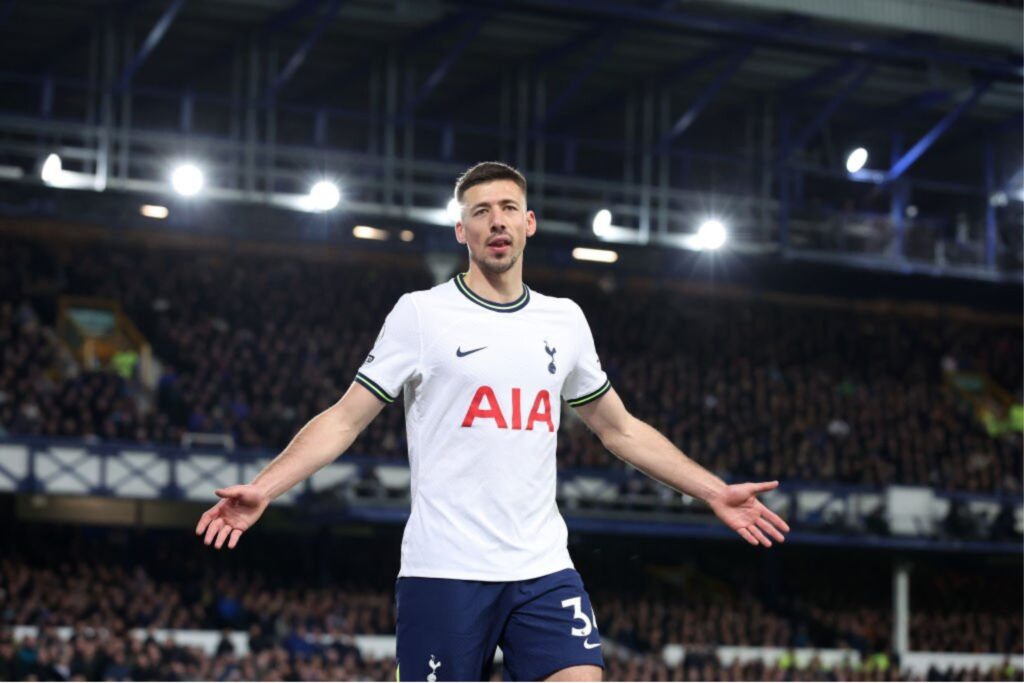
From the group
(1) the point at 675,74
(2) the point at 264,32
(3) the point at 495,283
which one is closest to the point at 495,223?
(3) the point at 495,283

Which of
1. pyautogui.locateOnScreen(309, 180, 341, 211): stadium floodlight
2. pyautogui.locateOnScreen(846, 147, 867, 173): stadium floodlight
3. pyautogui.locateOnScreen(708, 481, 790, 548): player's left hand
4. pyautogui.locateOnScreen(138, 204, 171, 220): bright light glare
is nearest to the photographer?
pyautogui.locateOnScreen(708, 481, 790, 548): player's left hand

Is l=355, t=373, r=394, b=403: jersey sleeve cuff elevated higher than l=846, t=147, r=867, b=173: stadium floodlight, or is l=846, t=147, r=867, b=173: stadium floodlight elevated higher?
l=846, t=147, r=867, b=173: stadium floodlight

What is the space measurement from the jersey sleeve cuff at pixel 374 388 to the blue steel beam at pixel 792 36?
2516cm

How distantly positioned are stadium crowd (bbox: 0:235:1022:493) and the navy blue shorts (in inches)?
901

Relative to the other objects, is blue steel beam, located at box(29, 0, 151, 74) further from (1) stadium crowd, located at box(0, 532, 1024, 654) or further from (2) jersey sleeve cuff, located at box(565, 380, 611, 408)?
(2) jersey sleeve cuff, located at box(565, 380, 611, 408)

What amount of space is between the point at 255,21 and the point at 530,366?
2736 cm

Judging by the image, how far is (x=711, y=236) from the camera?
33156 mm

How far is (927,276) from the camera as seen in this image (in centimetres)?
3672

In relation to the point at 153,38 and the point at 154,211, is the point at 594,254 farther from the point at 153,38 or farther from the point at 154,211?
the point at 153,38

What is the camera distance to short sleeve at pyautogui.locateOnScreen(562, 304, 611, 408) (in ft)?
20.0

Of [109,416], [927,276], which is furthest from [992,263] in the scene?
[109,416]

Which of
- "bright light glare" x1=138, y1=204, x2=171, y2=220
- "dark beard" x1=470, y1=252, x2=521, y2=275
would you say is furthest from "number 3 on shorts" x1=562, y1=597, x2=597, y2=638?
"bright light glare" x1=138, y1=204, x2=171, y2=220

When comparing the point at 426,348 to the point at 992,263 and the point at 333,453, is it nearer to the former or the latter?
the point at 333,453

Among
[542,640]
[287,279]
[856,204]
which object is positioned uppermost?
[856,204]
